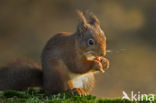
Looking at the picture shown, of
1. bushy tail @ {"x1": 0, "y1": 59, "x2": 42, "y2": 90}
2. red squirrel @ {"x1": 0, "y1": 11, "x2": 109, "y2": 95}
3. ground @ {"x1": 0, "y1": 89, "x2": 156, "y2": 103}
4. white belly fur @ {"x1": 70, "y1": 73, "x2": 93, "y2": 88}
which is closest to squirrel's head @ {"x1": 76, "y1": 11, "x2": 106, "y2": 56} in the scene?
red squirrel @ {"x1": 0, "y1": 11, "x2": 109, "y2": 95}

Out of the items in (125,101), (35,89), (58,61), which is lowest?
(125,101)

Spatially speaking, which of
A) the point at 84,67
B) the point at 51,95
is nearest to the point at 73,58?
the point at 84,67

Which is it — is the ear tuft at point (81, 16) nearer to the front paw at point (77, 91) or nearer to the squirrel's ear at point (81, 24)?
the squirrel's ear at point (81, 24)

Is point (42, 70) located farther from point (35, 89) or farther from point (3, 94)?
point (3, 94)

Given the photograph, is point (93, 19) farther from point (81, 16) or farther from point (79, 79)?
point (79, 79)

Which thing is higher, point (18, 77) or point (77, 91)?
point (18, 77)

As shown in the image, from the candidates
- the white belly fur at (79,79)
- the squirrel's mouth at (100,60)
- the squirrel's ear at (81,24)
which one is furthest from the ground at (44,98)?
the squirrel's ear at (81,24)

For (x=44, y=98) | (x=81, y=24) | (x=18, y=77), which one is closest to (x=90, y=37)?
(x=81, y=24)
